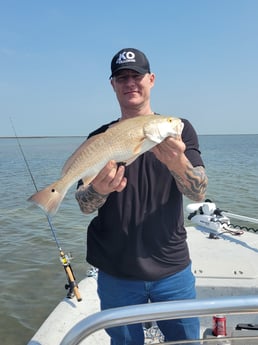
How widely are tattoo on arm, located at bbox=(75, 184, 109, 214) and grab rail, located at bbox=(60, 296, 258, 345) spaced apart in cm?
103

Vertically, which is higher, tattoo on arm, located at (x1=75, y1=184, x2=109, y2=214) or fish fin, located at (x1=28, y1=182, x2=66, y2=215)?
fish fin, located at (x1=28, y1=182, x2=66, y2=215)

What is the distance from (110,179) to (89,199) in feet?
0.94

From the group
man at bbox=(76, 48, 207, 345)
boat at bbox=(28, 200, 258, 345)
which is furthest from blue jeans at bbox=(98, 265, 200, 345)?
boat at bbox=(28, 200, 258, 345)

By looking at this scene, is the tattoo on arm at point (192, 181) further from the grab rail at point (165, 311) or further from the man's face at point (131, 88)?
the grab rail at point (165, 311)

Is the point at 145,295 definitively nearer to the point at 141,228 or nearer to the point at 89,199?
the point at 141,228

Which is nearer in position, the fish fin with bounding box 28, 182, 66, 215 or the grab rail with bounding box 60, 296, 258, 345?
the grab rail with bounding box 60, 296, 258, 345

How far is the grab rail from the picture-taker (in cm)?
146

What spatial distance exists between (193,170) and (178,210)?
12.8 inches

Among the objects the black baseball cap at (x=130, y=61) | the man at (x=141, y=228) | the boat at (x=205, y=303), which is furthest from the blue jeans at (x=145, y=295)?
the black baseball cap at (x=130, y=61)

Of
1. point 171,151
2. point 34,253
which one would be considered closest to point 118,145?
point 171,151

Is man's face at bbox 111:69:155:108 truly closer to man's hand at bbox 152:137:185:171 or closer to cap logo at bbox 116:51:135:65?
cap logo at bbox 116:51:135:65

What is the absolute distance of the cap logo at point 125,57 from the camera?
2.54 m

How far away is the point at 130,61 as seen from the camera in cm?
253

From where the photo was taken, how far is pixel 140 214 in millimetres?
2500
